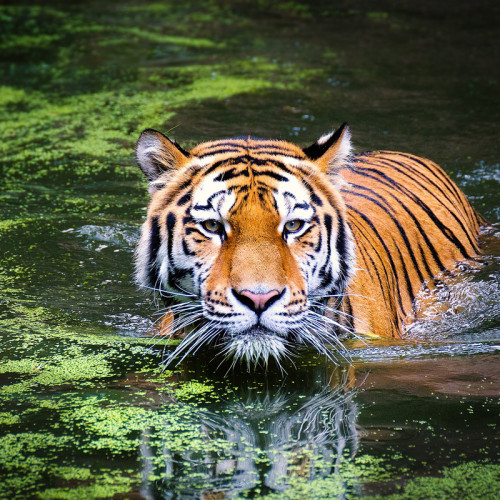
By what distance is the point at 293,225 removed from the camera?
235 centimetres

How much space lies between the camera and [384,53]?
6723 mm

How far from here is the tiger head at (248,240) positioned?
2121 millimetres

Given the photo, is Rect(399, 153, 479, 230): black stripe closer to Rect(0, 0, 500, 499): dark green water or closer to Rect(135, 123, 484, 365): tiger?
Rect(0, 0, 500, 499): dark green water

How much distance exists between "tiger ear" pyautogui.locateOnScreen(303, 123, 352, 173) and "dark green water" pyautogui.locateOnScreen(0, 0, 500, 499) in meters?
0.60

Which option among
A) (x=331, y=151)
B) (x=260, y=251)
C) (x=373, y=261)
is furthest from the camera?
(x=373, y=261)

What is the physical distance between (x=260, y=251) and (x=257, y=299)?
0.17 m

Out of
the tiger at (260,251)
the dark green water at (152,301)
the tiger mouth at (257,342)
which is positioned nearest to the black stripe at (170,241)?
the tiger at (260,251)

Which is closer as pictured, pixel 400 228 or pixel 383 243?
pixel 383 243

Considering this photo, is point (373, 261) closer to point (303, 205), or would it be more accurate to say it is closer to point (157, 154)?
point (303, 205)

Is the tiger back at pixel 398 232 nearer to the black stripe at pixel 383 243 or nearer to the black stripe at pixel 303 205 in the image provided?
the black stripe at pixel 383 243

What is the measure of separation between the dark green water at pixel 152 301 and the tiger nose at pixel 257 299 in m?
0.28

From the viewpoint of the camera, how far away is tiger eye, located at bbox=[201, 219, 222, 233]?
2.33 m

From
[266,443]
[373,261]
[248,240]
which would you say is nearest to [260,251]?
[248,240]

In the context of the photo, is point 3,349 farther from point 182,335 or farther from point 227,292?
point 227,292
